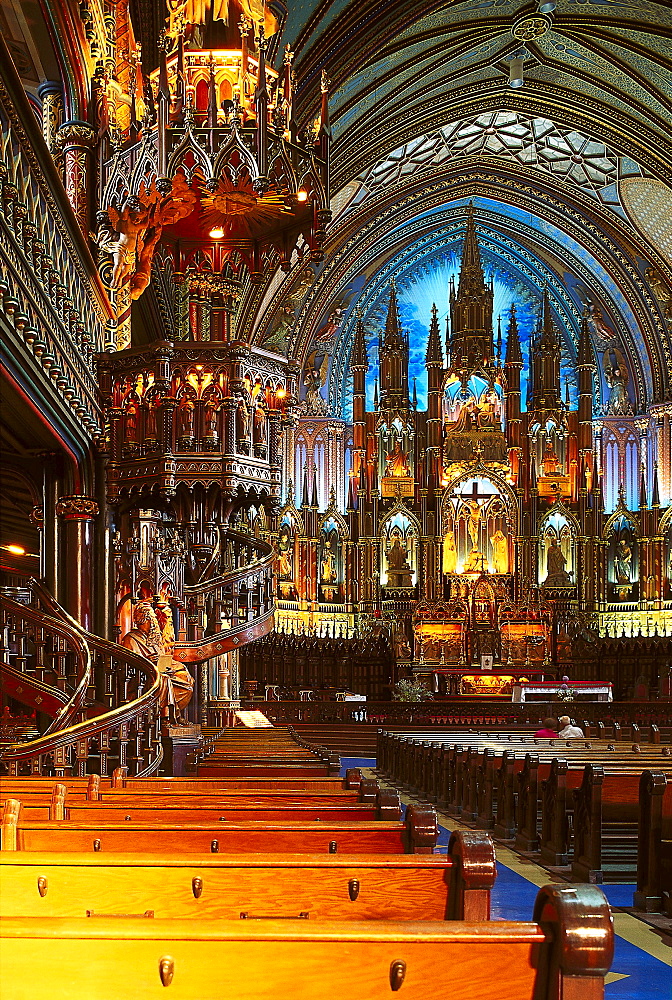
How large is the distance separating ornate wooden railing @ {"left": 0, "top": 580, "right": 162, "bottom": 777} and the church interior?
49mm

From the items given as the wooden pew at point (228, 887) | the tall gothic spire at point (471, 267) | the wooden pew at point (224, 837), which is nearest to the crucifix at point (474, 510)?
the tall gothic spire at point (471, 267)

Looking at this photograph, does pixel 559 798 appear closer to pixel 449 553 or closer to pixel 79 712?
pixel 79 712

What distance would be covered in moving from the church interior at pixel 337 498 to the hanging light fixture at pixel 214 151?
5cm

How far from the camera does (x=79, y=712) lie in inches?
350

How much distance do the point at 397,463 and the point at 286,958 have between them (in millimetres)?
26237

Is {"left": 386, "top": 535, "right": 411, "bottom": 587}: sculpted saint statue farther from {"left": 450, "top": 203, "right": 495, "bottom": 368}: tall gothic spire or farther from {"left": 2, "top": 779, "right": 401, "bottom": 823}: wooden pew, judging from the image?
{"left": 2, "top": 779, "right": 401, "bottom": 823}: wooden pew

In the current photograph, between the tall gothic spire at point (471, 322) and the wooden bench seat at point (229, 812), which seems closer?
the wooden bench seat at point (229, 812)

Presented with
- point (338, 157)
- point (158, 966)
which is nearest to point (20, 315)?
point (158, 966)

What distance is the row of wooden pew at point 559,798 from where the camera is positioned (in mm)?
6801

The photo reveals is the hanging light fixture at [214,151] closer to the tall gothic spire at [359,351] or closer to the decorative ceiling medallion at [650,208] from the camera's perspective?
the tall gothic spire at [359,351]

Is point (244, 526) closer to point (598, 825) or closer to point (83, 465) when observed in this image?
point (83, 465)

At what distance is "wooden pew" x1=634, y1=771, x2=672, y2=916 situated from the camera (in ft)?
19.7

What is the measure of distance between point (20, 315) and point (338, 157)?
19.4 metres

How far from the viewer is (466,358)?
27.9 metres
